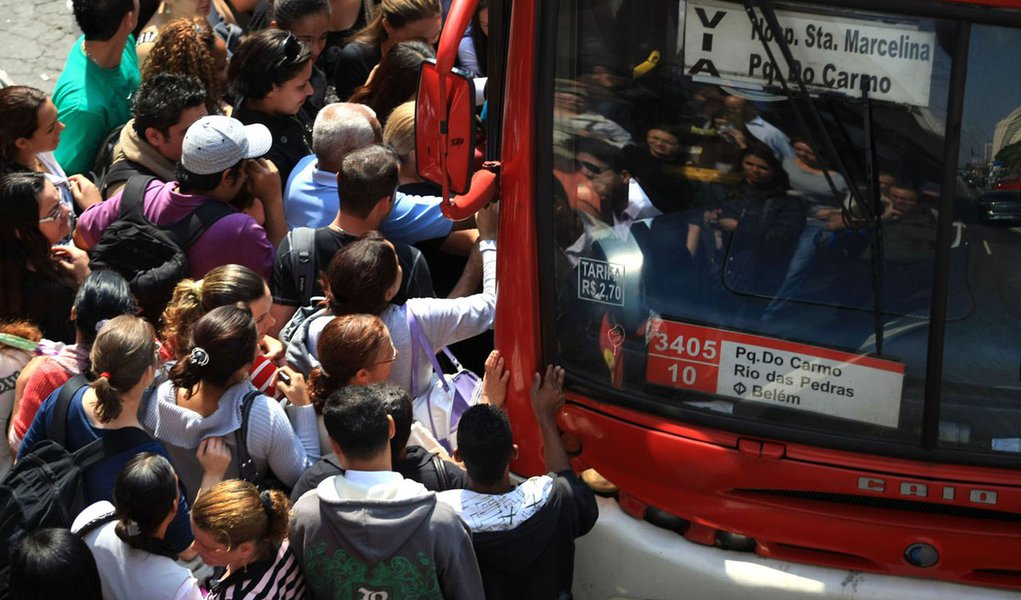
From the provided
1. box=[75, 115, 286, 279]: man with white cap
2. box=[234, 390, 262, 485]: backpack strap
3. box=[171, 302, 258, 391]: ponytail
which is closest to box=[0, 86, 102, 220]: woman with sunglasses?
box=[75, 115, 286, 279]: man with white cap

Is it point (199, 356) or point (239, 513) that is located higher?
point (199, 356)

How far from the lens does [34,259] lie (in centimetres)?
498

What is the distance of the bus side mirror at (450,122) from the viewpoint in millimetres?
4160

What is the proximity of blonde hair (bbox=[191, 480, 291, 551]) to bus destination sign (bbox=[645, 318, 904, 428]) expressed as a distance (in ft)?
4.20

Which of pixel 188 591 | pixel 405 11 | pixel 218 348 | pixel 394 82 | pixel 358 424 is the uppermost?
pixel 405 11

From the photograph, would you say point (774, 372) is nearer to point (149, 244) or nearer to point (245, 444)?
point (245, 444)

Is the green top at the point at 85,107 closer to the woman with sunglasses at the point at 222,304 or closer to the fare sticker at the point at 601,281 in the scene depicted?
the woman with sunglasses at the point at 222,304

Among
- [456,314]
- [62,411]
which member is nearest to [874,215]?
[456,314]

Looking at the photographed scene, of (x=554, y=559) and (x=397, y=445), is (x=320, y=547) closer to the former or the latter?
(x=397, y=445)

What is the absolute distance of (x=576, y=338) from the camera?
4234 mm

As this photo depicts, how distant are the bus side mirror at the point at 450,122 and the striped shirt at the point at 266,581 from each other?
52.7 inches

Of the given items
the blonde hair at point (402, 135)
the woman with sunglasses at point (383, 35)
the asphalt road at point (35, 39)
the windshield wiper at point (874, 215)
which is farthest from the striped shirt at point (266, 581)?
the asphalt road at point (35, 39)

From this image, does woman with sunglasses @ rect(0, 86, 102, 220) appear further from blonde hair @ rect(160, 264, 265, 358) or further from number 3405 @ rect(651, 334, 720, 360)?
number 3405 @ rect(651, 334, 720, 360)

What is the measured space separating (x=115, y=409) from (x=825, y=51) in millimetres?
2418
